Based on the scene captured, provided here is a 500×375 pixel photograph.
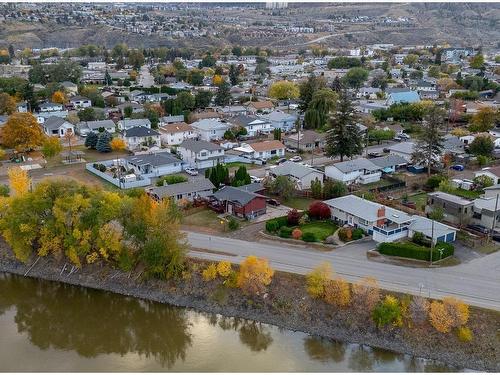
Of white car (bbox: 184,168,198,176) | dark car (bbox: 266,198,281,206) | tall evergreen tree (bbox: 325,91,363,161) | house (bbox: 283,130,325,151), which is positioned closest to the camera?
dark car (bbox: 266,198,281,206)

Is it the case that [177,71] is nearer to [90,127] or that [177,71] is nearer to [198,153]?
[90,127]

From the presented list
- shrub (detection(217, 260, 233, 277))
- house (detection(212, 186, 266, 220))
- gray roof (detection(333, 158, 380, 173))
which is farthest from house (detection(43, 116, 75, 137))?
shrub (detection(217, 260, 233, 277))

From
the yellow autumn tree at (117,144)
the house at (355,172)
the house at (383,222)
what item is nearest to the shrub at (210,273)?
the house at (383,222)

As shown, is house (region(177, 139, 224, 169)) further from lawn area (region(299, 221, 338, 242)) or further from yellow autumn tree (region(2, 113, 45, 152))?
lawn area (region(299, 221, 338, 242))

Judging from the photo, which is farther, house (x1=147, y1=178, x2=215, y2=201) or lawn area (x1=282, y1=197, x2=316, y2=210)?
lawn area (x1=282, y1=197, x2=316, y2=210)

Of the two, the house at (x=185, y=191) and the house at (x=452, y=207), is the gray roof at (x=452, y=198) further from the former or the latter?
the house at (x=185, y=191)
